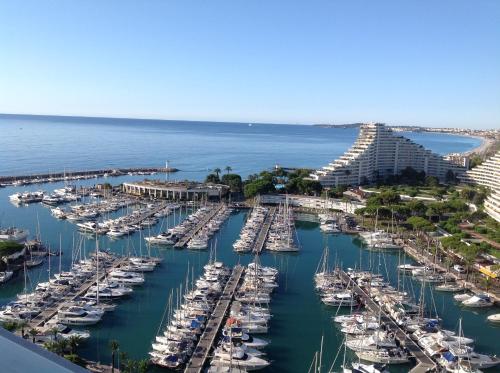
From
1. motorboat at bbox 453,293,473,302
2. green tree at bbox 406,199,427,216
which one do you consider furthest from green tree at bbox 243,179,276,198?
motorboat at bbox 453,293,473,302

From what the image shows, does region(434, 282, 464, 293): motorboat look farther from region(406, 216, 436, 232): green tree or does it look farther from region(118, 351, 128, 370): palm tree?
region(118, 351, 128, 370): palm tree

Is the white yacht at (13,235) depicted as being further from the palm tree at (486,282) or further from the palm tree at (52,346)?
the palm tree at (486,282)

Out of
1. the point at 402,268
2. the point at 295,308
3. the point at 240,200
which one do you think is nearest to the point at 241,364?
the point at 295,308

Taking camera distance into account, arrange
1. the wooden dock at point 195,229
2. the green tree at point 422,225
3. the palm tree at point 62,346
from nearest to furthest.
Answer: the palm tree at point 62,346, the wooden dock at point 195,229, the green tree at point 422,225

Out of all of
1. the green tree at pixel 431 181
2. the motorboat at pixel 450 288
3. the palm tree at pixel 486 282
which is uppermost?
the green tree at pixel 431 181

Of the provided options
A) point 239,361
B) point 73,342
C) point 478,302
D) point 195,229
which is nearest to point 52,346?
point 73,342

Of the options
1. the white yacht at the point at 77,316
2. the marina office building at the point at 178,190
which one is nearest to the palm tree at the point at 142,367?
the white yacht at the point at 77,316

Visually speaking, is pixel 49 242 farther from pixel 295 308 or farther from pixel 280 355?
pixel 280 355
